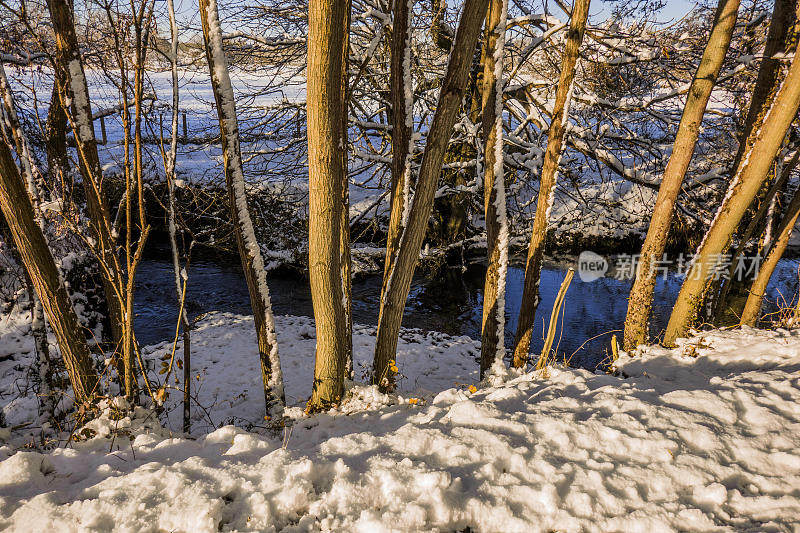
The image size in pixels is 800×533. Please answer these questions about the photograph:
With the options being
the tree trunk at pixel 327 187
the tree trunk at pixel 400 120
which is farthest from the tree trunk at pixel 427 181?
the tree trunk at pixel 327 187

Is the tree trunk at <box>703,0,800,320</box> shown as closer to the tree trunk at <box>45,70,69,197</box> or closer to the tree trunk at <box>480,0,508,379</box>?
the tree trunk at <box>480,0,508,379</box>

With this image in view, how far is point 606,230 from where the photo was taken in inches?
492

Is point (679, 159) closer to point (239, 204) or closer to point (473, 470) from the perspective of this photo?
point (473, 470)

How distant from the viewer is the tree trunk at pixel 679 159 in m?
4.40

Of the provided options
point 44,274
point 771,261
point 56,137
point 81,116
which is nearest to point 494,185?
point 81,116

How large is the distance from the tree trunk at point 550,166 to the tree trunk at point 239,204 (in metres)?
3.01

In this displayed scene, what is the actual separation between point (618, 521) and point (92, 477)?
8.96 feet

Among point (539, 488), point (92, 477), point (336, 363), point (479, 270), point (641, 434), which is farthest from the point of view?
point (479, 270)

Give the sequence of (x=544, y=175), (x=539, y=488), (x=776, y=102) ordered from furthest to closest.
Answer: (x=544, y=175) → (x=776, y=102) → (x=539, y=488)

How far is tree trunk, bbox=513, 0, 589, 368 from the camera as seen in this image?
428cm

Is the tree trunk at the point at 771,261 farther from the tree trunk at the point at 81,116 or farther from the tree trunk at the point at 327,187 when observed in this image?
the tree trunk at the point at 81,116

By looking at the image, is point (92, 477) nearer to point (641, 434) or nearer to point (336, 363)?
point (336, 363)

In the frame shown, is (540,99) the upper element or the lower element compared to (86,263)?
upper

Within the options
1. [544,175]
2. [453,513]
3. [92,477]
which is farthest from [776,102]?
[92,477]
